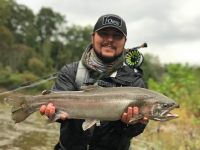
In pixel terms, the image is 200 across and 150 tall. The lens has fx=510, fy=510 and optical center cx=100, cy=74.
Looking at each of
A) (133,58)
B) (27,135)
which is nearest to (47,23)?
(27,135)

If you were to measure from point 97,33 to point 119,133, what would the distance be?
49.6 inches

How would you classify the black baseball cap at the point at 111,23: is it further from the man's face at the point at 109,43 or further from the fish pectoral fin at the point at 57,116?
the fish pectoral fin at the point at 57,116

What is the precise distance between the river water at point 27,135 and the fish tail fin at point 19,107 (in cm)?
687

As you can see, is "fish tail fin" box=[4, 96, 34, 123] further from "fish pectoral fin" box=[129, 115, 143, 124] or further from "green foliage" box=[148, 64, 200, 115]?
"green foliage" box=[148, 64, 200, 115]

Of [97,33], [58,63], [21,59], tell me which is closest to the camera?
[97,33]

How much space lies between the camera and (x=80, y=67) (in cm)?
616

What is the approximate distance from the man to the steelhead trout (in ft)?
0.74

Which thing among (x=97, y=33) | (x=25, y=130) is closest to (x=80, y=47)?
(x=25, y=130)

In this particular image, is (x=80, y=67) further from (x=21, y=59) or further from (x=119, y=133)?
(x=21, y=59)

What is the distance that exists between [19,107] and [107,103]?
1.03 metres

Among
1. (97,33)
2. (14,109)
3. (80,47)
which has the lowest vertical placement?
(14,109)

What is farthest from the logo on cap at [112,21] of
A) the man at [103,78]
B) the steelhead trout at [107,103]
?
the steelhead trout at [107,103]

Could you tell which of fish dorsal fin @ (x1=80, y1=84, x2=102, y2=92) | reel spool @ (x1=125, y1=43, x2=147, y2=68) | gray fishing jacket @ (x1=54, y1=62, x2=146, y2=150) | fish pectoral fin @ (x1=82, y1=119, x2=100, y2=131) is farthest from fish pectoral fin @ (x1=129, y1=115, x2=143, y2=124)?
reel spool @ (x1=125, y1=43, x2=147, y2=68)

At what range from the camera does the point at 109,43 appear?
20.2ft
